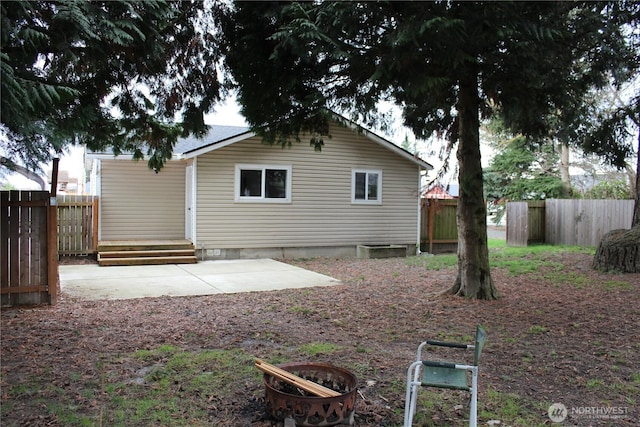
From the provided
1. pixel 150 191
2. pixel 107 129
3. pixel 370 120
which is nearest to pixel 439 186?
pixel 370 120

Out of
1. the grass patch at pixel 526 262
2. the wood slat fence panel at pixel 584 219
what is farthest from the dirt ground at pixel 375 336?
the wood slat fence panel at pixel 584 219

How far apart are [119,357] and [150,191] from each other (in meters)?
9.74

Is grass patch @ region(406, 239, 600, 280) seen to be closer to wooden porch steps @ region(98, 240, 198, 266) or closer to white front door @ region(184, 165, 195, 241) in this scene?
wooden porch steps @ region(98, 240, 198, 266)

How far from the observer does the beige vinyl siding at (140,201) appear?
42.7 ft

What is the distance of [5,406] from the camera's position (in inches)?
132

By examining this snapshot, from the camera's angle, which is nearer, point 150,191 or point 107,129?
point 107,129

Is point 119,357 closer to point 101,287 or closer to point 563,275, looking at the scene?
point 101,287

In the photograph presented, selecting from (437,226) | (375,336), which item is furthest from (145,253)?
(437,226)

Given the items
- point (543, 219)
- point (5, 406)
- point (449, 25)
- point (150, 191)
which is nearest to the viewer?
point (5, 406)

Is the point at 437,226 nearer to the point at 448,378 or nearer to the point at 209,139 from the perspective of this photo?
the point at 209,139

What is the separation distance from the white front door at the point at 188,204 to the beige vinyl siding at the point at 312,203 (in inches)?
22.6

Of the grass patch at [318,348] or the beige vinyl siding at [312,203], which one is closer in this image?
the grass patch at [318,348]

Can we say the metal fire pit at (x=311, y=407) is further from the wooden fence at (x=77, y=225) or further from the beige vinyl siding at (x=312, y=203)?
the wooden fence at (x=77, y=225)

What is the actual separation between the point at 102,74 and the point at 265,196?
25.7 ft
